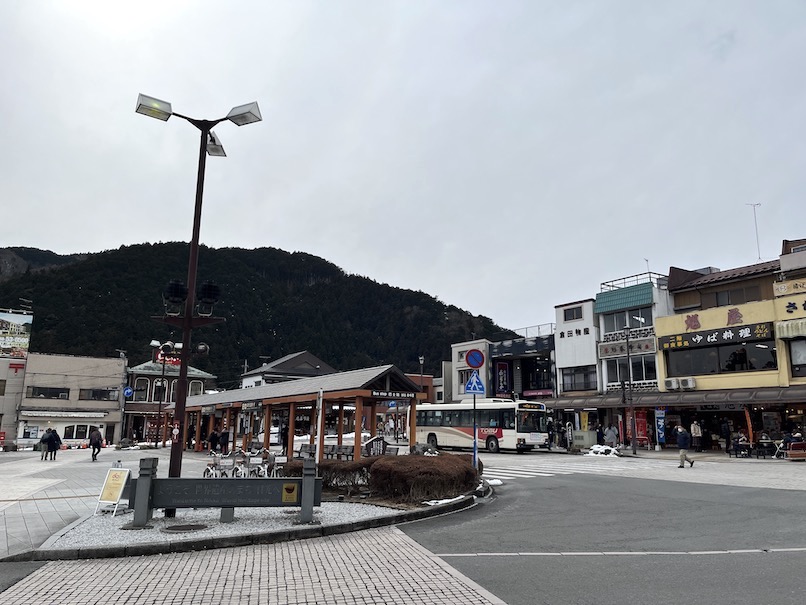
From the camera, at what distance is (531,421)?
112 feet

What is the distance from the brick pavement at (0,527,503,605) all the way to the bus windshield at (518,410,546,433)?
26.3 meters

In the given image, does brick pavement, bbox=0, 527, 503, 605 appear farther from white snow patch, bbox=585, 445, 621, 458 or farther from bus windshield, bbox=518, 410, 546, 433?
white snow patch, bbox=585, 445, 621, 458

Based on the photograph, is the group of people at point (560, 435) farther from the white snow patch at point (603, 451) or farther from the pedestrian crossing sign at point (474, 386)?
the pedestrian crossing sign at point (474, 386)

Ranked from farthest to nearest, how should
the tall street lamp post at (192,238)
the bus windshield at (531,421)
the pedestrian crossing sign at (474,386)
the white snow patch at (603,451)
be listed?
the bus windshield at (531,421) → the white snow patch at (603,451) → the pedestrian crossing sign at (474,386) → the tall street lamp post at (192,238)

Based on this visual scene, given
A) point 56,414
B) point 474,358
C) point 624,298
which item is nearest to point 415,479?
point 474,358

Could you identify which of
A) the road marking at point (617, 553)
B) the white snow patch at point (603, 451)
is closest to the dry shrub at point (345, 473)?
the road marking at point (617, 553)

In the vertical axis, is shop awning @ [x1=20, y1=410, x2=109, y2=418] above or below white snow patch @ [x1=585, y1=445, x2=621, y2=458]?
above

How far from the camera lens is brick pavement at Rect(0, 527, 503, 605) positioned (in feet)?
19.9

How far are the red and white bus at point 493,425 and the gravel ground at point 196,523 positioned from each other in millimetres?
21655

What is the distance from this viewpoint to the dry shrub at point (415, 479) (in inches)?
494

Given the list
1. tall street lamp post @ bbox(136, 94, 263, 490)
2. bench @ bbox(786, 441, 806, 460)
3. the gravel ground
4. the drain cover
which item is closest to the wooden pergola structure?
the gravel ground

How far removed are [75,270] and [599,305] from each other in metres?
93.1

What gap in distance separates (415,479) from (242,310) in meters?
121

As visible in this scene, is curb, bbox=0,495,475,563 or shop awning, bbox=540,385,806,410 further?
shop awning, bbox=540,385,806,410
